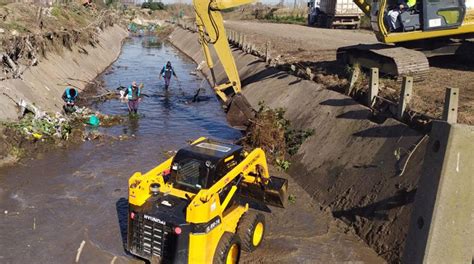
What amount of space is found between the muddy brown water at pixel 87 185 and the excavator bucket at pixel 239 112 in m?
0.97

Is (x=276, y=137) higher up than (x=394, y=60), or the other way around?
(x=394, y=60)

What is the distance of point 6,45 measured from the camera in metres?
17.3

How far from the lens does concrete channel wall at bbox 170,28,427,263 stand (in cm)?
856

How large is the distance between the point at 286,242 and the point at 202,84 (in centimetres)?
1998

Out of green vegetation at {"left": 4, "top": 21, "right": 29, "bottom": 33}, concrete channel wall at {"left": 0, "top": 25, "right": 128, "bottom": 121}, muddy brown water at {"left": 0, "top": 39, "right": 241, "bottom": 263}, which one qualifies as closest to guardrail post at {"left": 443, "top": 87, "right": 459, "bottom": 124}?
muddy brown water at {"left": 0, "top": 39, "right": 241, "bottom": 263}

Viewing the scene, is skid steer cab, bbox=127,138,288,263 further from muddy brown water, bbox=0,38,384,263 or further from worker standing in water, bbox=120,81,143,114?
worker standing in water, bbox=120,81,143,114

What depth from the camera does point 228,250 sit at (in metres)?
7.25

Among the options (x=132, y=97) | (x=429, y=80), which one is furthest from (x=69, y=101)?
(x=429, y=80)

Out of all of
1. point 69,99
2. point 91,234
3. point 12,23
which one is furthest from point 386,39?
point 12,23

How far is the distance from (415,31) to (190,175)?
1082 cm

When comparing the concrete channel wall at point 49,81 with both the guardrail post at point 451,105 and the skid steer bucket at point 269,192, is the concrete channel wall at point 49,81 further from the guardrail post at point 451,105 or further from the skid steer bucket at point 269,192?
the guardrail post at point 451,105

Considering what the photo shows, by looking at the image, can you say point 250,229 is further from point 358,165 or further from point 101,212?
point 101,212

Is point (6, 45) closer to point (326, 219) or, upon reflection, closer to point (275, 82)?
point (275, 82)

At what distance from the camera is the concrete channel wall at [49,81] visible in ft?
49.6
